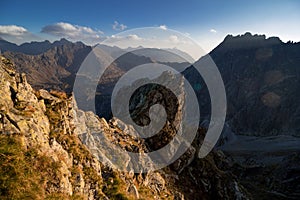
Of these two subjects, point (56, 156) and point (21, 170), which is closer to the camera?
point (21, 170)

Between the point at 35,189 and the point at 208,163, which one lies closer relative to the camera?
the point at 35,189

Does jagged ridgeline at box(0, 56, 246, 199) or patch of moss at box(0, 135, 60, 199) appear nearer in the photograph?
patch of moss at box(0, 135, 60, 199)

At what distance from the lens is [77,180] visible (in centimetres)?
1716

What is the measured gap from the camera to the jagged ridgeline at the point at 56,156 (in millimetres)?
13297

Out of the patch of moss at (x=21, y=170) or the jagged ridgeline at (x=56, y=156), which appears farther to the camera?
the jagged ridgeline at (x=56, y=156)

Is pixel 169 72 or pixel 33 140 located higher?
pixel 169 72

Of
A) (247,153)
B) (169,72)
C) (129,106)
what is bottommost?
(247,153)

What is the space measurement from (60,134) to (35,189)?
7.26 metres

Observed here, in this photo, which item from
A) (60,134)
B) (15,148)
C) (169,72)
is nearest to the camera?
(15,148)

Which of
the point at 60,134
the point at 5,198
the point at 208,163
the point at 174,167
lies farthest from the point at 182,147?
the point at 5,198

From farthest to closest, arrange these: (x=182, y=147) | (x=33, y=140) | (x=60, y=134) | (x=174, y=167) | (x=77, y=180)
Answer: (x=182, y=147)
(x=174, y=167)
(x=60, y=134)
(x=77, y=180)
(x=33, y=140)

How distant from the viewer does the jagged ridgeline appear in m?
13.3

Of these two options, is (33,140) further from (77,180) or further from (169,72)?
(169,72)

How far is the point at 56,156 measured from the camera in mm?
16531
